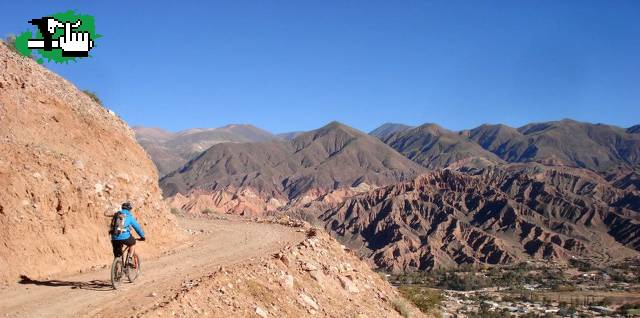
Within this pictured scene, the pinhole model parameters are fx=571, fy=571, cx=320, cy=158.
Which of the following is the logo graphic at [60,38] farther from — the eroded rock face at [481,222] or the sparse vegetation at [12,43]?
the eroded rock face at [481,222]

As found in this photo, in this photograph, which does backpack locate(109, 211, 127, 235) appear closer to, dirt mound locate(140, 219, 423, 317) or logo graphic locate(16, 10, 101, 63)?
dirt mound locate(140, 219, 423, 317)

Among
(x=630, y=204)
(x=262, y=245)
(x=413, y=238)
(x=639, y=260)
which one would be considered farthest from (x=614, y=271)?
(x=262, y=245)

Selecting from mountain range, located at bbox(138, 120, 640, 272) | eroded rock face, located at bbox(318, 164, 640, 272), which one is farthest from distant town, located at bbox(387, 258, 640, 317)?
mountain range, located at bbox(138, 120, 640, 272)

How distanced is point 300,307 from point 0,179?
7.65m

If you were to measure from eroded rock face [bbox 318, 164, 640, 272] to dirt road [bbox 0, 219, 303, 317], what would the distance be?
8784cm

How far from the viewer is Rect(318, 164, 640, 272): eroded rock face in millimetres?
113562

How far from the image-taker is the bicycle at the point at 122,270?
38.6 ft

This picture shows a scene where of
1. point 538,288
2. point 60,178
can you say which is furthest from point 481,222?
point 60,178

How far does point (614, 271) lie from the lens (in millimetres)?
97938

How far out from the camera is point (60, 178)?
586 inches

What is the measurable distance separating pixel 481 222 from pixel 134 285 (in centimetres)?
12843

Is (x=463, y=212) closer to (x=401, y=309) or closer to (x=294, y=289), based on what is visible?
(x=401, y=309)

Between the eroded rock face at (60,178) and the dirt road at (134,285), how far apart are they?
0.85 meters

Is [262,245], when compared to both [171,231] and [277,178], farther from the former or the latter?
[277,178]
